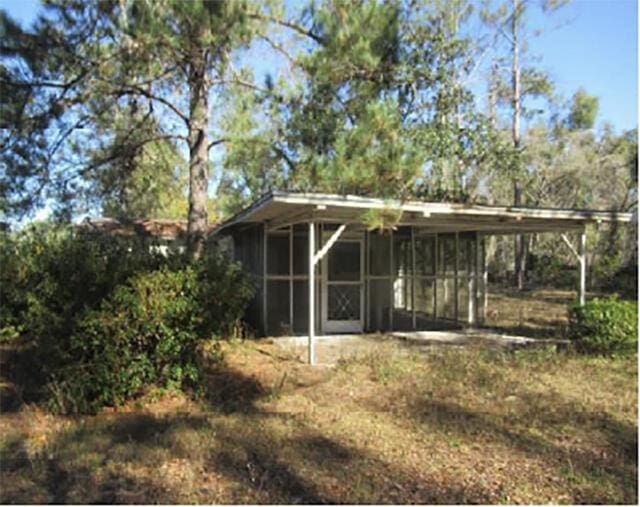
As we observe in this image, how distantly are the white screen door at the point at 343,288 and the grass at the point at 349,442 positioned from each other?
4.07 meters

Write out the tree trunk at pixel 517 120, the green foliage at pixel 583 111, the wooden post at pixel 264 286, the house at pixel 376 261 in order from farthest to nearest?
the green foliage at pixel 583 111 < the tree trunk at pixel 517 120 < the wooden post at pixel 264 286 < the house at pixel 376 261

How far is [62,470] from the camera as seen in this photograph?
416cm

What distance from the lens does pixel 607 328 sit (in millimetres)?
8328

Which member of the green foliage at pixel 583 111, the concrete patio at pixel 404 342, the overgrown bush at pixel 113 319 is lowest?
the concrete patio at pixel 404 342

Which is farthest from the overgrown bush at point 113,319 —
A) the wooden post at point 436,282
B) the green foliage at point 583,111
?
the green foliage at point 583,111

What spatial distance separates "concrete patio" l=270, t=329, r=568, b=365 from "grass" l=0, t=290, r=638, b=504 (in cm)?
169

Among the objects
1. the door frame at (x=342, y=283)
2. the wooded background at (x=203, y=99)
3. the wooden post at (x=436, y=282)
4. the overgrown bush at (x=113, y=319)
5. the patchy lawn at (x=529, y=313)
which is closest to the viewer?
the overgrown bush at (x=113, y=319)

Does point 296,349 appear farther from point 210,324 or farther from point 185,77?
point 185,77

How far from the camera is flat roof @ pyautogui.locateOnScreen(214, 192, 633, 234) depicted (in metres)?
7.90

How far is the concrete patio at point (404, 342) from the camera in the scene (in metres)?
9.08

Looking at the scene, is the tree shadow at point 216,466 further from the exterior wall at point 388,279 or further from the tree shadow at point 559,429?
the exterior wall at point 388,279

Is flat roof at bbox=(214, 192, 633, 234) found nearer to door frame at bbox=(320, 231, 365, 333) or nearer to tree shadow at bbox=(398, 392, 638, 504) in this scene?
door frame at bbox=(320, 231, 365, 333)

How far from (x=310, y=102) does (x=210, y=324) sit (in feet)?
12.2

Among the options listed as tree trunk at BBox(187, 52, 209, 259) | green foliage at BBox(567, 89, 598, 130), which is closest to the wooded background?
tree trunk at BBox(187, 52, 209, 259)
